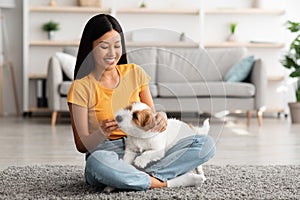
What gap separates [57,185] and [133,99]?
2.00 feet

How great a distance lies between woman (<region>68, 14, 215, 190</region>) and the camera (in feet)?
7.29

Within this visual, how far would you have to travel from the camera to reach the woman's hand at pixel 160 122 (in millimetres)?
2084

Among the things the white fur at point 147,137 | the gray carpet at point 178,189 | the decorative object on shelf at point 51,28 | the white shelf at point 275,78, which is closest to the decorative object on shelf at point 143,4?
the decorative object on shelf at point 51,28

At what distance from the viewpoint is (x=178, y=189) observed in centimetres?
239

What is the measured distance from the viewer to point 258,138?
15.9ft

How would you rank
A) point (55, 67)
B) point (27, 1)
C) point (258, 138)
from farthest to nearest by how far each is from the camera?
point (27, 1) → point (55, 67) → point (258, 138)

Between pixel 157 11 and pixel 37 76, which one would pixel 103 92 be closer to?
pixel 37 76

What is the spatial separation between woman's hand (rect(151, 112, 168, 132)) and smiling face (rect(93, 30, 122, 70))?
11.0 inches

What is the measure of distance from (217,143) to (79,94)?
2.10 metres

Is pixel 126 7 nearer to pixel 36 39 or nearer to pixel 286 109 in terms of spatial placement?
pixel 36 39

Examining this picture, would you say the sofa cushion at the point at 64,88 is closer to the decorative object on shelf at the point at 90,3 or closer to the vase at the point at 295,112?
the decorative object on shelf at the point at 90,3

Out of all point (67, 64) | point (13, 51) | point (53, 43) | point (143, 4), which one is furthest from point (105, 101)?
point (13, 51)

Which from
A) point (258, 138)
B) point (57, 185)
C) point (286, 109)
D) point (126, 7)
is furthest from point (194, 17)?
point (57, 185)

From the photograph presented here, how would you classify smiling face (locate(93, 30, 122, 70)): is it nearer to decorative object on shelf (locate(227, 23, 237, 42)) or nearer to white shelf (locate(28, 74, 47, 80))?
white shelf (locate(28, 74, 47, 80))
